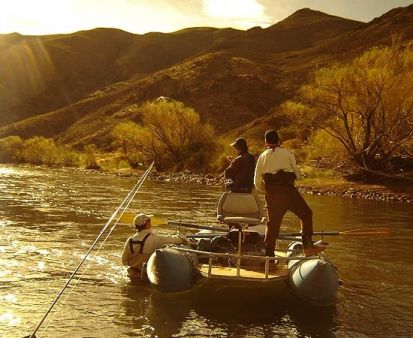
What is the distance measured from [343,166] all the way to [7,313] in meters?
29.1

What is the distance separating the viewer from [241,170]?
1070 cm

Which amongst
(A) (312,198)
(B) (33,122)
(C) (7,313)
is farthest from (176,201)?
(B) (33,122)

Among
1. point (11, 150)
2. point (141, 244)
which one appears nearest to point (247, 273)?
point (141, 244)

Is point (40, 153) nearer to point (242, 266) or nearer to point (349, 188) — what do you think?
point (349, 188)

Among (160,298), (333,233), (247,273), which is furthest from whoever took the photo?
(333,233)

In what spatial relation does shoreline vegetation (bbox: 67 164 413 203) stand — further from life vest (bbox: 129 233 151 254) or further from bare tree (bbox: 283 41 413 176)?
life vest (bbox: 129 233 151 254)

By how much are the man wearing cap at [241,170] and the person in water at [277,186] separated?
113 cm

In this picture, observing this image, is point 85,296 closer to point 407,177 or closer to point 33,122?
point 407,177

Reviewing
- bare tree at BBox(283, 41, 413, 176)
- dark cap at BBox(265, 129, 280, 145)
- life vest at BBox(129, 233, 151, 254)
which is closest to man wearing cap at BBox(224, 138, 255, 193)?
dark cap at BBox(265, 129, 280, 145)

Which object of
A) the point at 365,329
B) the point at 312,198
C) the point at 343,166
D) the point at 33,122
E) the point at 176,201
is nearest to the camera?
the point at 365,329

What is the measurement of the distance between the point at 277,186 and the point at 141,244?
9.33ft

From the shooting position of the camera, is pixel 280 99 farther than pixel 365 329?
Yes

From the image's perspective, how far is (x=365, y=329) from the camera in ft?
27.6

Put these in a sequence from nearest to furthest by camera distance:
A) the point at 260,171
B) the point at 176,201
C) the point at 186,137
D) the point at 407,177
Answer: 1. the point at 260,171
2. the point at 176,201
3. the point at 407,177
4. the point at 186,137
